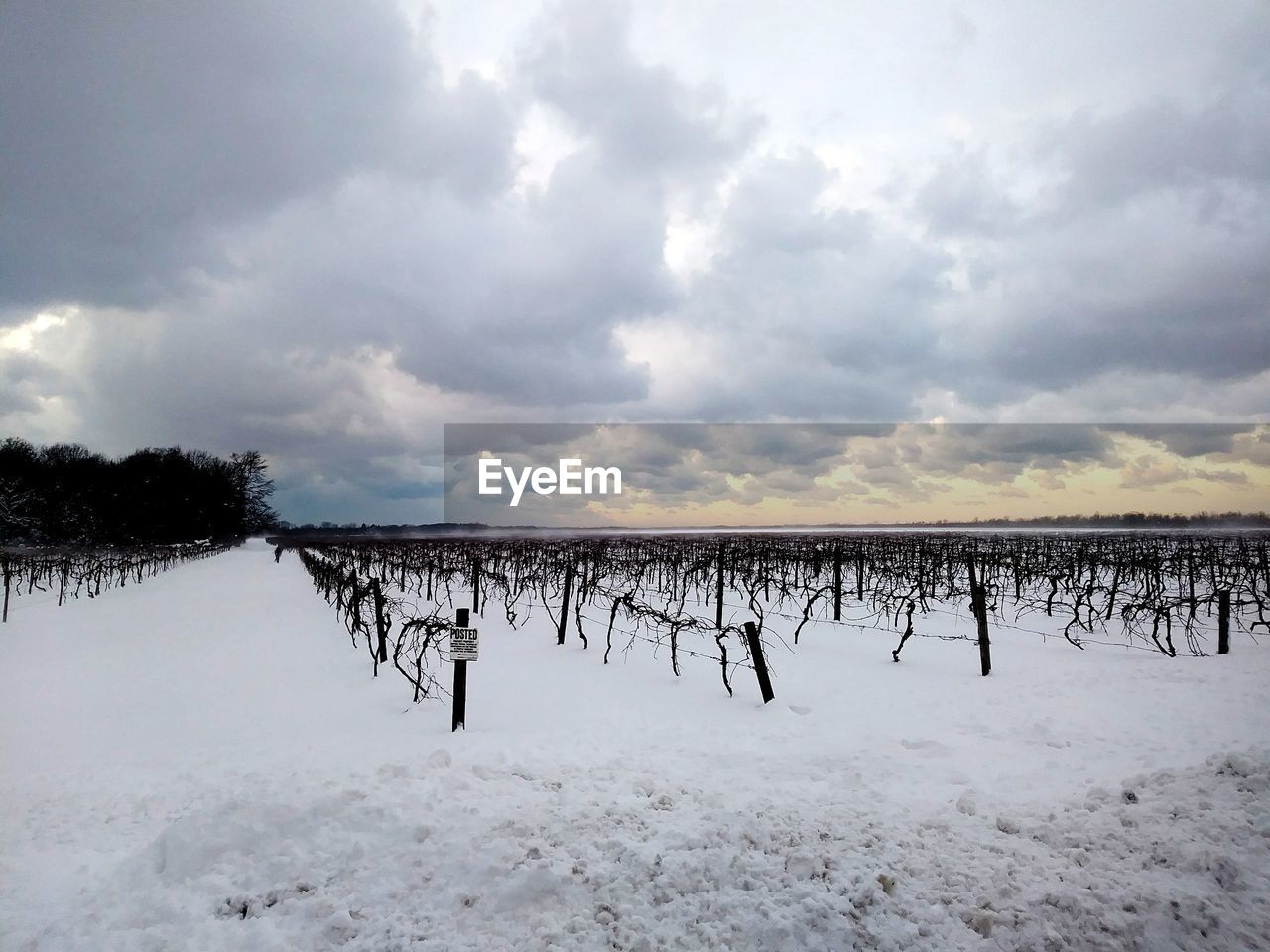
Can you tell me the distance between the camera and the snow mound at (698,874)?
147 inches

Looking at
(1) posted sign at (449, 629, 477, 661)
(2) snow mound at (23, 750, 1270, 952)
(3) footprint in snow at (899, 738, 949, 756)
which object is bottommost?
(3) footprint in snow at (899, 738, 949, 756)

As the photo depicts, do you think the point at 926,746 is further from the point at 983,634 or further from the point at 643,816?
the point at 983,634

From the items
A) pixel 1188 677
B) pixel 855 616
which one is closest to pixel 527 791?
pixel 1188 677

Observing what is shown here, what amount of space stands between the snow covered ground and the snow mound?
0.02 metres

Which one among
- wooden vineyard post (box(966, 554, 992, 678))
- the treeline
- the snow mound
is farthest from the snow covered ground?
the treeline

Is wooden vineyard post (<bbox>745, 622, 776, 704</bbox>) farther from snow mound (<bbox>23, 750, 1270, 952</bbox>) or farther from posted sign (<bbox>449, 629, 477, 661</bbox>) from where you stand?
posted sign (<bbox>449, 629, 477, 661</bbox>)

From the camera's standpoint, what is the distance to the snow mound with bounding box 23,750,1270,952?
3734 millimetres

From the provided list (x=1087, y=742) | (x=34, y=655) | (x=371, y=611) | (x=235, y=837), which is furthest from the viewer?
(x=371, y=611)

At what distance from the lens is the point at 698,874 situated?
13.9ft

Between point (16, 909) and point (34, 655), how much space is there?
11.0m

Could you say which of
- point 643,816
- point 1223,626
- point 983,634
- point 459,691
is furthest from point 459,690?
point 1223,626

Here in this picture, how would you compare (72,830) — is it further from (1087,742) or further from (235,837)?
(1087,742)

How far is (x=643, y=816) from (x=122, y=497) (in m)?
78.7

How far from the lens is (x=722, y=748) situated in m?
6.83
